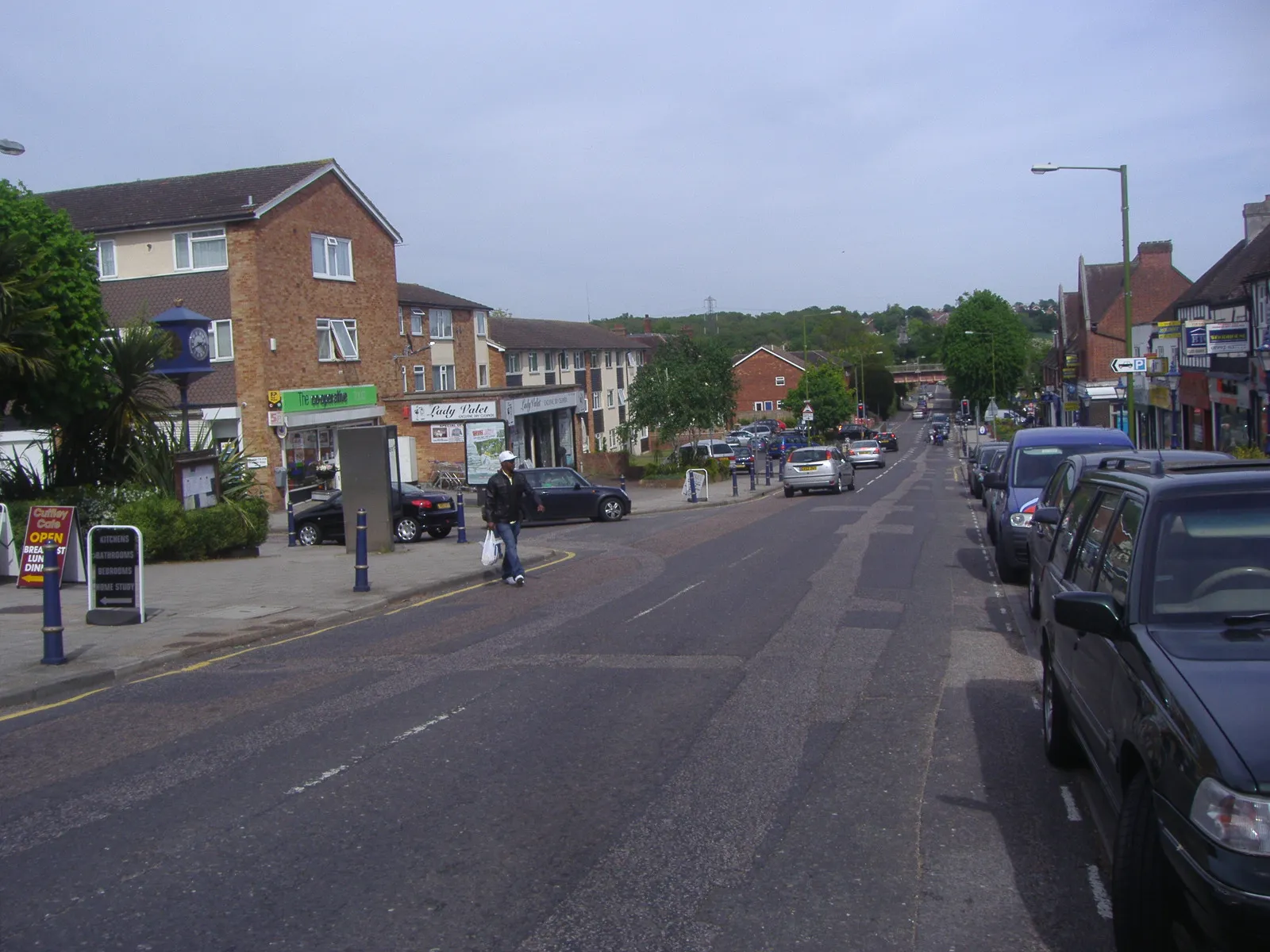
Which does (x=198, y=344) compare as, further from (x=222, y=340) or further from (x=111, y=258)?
(x=111, y=258)

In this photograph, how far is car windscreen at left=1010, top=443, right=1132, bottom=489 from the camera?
15.5 metres

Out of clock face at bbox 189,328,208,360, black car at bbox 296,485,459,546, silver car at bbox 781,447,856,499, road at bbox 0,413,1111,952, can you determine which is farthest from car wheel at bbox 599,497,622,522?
road at bbox 0,413,1111,952

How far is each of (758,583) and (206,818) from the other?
9.67m

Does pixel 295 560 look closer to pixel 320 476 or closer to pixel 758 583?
pixel 758 583

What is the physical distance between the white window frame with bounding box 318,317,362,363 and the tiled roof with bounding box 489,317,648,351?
18989mm

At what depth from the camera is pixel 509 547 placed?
50.6 ft

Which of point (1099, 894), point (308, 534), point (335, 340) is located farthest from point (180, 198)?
point (1099, 894)

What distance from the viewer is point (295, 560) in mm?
19531

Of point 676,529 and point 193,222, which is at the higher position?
point 193,222

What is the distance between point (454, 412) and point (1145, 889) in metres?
35.7

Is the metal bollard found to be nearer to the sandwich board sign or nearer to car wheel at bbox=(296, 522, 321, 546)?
the sandwich board sign

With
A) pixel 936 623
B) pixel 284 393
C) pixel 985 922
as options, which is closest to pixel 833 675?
pixel 936 623

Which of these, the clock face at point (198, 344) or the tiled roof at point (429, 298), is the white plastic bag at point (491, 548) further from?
the tiled roof at point (429, 298)

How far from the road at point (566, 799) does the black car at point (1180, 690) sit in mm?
643
